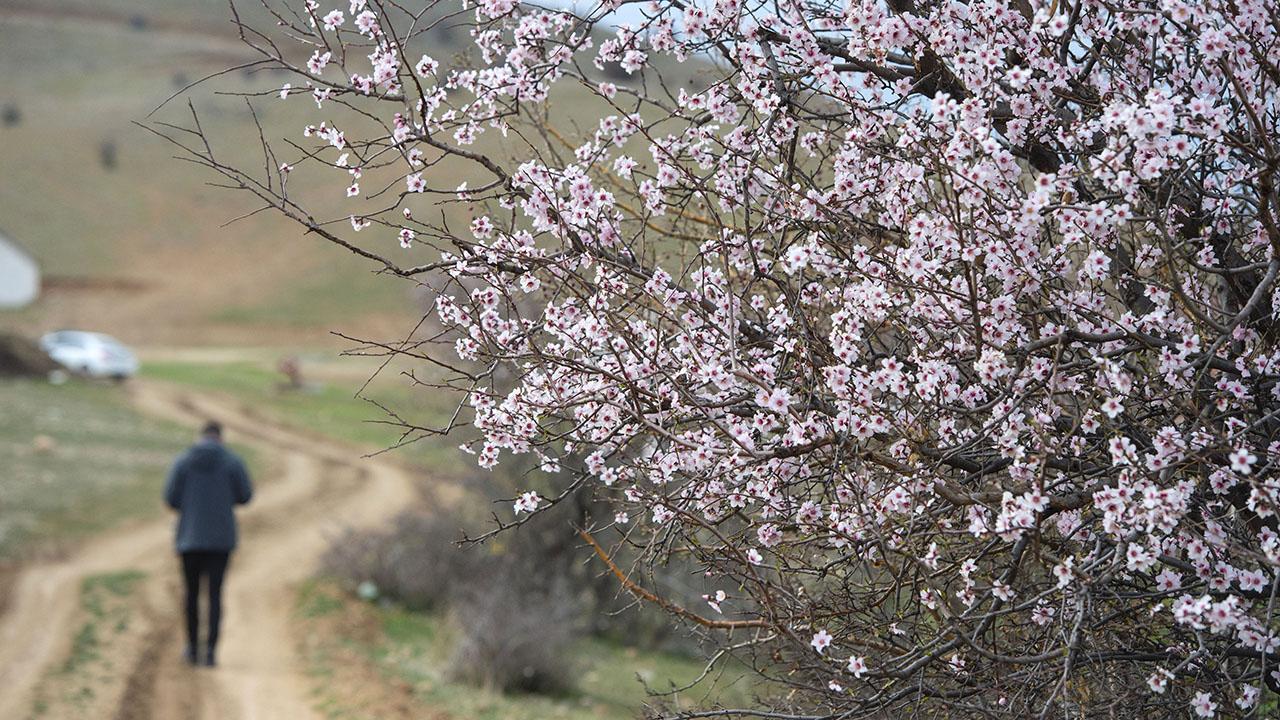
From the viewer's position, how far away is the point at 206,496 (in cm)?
1085

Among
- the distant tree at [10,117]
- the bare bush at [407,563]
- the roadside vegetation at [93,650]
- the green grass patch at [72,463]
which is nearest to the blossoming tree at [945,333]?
→ the roadside vegetation at [93,650]

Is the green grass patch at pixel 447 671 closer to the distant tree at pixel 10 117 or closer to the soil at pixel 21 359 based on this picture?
the soil at pixel 21 359

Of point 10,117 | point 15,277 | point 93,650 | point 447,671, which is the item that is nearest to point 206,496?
point 93,650

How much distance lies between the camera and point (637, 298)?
500 centimetres

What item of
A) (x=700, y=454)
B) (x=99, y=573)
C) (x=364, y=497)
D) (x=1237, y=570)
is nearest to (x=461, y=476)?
(x=99, y=573)

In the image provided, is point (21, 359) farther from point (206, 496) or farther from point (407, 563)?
point (206, 496)

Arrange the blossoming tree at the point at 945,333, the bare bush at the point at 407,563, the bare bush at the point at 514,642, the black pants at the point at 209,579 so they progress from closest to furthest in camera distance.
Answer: the blossoming tree at the point at 945,333 → the black pants at the point at 209,579 → the bare bush at the point at 514,642 → the bare bush at the point at 407,563

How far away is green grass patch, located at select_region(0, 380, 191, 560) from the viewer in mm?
16781

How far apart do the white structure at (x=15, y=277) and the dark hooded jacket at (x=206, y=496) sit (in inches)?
1863

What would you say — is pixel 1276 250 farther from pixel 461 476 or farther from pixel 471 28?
pixel 461 476

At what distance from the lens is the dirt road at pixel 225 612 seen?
34.3 ft

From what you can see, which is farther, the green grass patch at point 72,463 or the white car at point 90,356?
the white car at point 90,356

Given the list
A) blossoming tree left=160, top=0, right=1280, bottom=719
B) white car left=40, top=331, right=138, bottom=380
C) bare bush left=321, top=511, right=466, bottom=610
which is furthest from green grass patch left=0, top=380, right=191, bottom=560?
blossoming tree left=160, top=0, right=1280, bottom=719

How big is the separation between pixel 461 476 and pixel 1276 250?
12.2 meters
